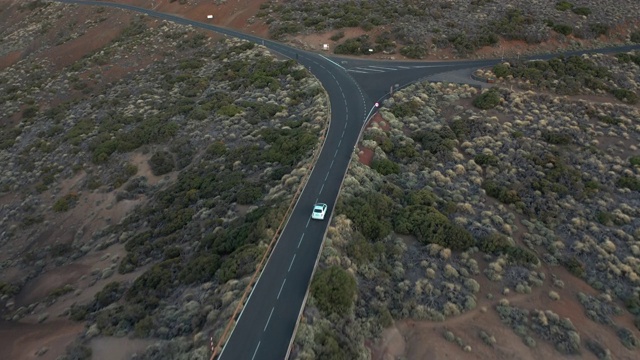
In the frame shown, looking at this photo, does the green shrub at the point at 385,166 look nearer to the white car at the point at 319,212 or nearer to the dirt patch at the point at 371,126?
the dirt patch at the point at 371,126

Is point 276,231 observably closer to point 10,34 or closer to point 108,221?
point 108,221

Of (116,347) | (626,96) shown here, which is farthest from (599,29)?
(116,347)

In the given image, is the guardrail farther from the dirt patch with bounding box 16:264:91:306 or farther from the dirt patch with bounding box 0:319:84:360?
the dirt patch with bounding box 16:264:91:306

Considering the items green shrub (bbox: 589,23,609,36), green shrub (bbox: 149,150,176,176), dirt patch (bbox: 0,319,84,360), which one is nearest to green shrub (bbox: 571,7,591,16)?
green shrub (bbox: 589,23,609,36)

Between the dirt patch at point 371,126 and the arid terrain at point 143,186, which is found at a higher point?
the dirt patch at point 371,126

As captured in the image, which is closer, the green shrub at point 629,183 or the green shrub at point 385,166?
the green shrub at point 629,183

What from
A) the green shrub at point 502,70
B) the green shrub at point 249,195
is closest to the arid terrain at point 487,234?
the green shrub at point 502,70
